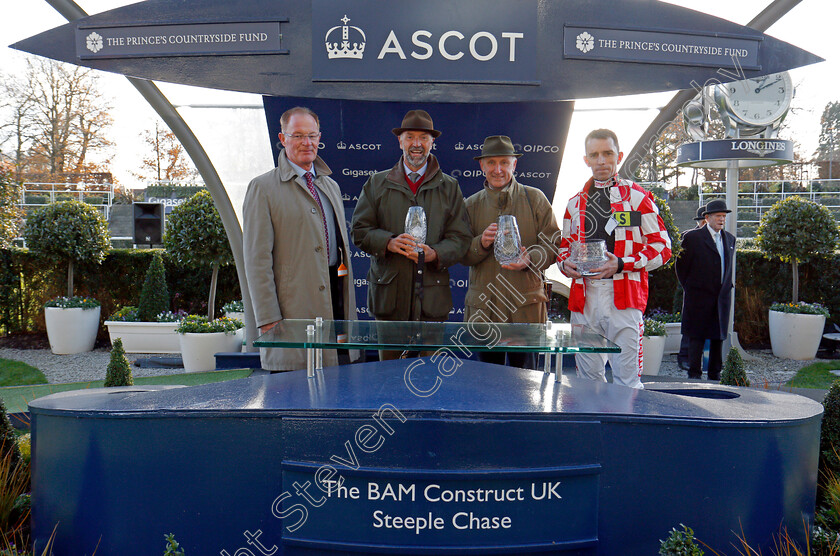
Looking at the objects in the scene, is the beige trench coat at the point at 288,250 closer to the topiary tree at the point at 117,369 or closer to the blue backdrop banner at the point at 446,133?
the topiary tree at the point at 117,369

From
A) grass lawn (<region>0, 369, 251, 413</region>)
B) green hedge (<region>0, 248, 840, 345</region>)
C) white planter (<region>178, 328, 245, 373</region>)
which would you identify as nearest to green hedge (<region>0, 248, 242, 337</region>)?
green hedge (<region>0, 248, 840, 345</region>)

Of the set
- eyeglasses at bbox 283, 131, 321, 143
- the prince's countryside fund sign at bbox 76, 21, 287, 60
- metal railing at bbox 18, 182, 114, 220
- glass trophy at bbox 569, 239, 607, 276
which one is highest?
metal railing at bbox 18, 182, 114, 220

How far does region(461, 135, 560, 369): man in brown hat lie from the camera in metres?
3.64

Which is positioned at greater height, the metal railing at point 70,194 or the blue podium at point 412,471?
the metal railing at point 70,194

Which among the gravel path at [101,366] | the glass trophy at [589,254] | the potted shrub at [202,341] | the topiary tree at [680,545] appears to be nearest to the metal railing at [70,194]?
the gravel path at [101,366]

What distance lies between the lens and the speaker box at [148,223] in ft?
40.4

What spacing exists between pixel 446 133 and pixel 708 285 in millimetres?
3289

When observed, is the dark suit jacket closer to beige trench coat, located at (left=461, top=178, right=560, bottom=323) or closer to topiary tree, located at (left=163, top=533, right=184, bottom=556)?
beige trench coat, located at (left=461, top=178, right=560, bottom=323)

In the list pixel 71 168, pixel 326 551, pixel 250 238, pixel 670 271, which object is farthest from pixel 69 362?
pixel 71 168

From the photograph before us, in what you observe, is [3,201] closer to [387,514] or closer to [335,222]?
[335,222]

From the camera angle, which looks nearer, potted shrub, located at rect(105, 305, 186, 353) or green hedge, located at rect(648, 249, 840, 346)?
potted shrub, located at rect(105, 305, 186, 353)

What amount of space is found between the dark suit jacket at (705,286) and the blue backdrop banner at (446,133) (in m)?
2.05

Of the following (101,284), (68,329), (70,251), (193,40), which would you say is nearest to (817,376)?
(193,40)

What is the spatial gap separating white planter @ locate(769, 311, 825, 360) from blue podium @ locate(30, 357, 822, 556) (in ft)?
24.5
